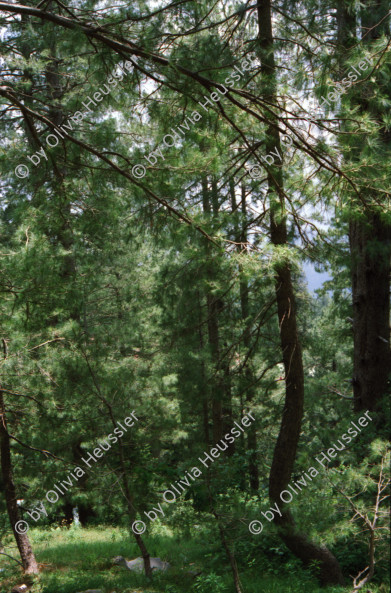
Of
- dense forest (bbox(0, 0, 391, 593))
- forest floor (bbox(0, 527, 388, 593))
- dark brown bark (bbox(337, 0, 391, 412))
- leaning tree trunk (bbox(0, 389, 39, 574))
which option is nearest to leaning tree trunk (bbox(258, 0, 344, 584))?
dense forest (bbox(0, 0, 391, 593))

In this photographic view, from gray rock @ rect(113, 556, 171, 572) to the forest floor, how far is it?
0.11 m

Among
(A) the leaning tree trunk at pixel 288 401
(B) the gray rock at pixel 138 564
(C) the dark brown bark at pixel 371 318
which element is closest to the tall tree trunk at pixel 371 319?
(C) the dark brown bark at pixel 371 318

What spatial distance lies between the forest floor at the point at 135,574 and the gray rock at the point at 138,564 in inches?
4.5

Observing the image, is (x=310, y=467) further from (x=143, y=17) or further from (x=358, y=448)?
(x=143, y=17)

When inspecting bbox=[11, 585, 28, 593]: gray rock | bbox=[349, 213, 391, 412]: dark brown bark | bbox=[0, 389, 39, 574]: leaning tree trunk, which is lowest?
bbox=[11, 585, 28, 593]: gray rock

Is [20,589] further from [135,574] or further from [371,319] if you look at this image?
[371,319]

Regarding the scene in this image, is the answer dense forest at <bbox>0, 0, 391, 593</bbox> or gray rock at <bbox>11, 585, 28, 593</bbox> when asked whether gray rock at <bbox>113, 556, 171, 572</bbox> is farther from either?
gray rock at <bbox>11, 585, 28, 593</bbox>

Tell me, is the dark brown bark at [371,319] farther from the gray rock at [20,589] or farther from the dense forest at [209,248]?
the gray rock at [20,589]

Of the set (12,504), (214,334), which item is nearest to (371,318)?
(214,334)

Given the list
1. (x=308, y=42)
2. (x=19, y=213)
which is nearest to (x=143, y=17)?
(x=308, y=42)

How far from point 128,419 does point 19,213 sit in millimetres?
3438

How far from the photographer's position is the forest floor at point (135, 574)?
5.30 meters

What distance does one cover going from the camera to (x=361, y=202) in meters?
4.41

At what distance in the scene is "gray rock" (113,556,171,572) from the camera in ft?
20.9
